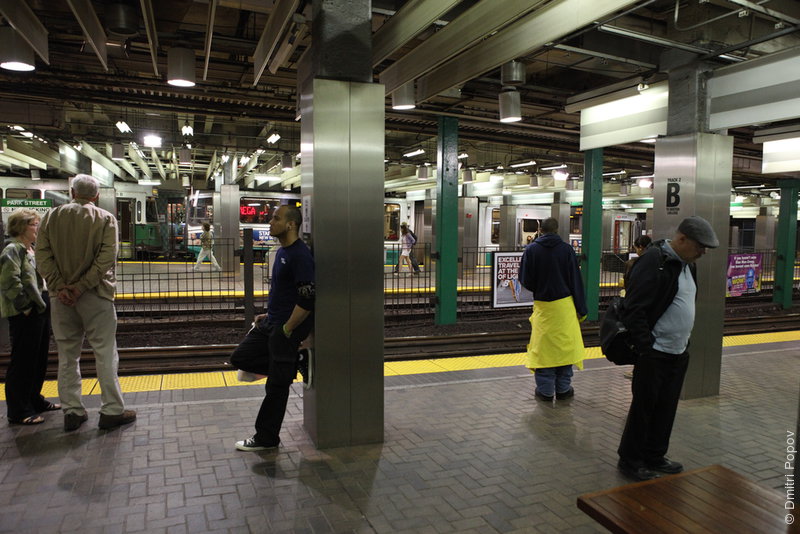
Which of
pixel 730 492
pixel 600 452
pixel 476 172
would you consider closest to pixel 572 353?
pixel 600 452

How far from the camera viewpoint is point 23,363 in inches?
183

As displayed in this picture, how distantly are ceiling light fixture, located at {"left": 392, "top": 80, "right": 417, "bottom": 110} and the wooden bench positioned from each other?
6176 mm

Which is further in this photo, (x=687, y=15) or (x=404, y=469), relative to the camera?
(x=687, y=15)

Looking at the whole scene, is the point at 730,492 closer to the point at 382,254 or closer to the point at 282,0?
the point at 382,254

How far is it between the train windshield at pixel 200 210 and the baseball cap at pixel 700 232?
19.5m

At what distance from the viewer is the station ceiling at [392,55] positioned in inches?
206

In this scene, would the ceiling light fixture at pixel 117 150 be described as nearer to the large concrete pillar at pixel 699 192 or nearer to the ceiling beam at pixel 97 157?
the ceiling beam at pixel 97 157

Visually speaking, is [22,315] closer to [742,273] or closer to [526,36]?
[526,36]

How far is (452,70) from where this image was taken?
22.7ft

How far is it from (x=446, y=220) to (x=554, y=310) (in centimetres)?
496

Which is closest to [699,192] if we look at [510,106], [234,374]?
[510,106]

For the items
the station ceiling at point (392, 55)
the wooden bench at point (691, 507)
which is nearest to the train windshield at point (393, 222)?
the station ceiling at point (392, 55)

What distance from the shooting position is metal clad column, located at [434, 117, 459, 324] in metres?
10.1

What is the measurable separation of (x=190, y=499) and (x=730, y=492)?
119 inches
